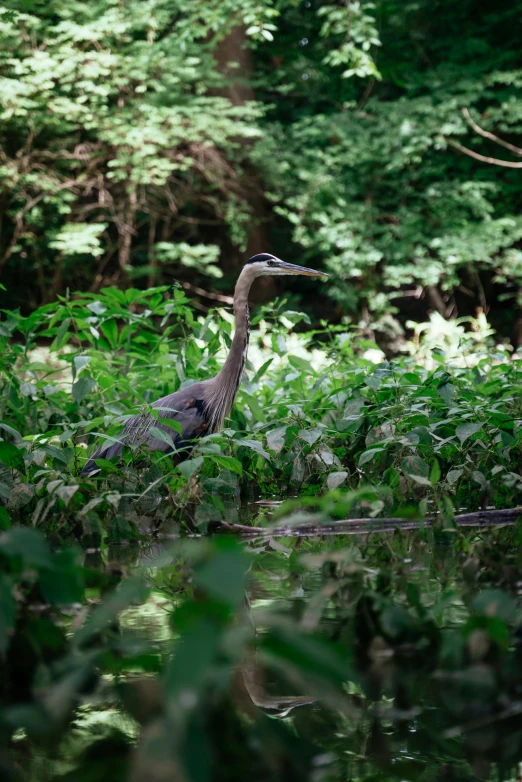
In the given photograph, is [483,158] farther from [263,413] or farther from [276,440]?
[276,440]

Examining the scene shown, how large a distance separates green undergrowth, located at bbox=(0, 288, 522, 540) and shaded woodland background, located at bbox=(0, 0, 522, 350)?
6.30 metres

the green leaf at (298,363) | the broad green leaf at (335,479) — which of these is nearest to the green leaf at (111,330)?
the green leaf at (298,363)

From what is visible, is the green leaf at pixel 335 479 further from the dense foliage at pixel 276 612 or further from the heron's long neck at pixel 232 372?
the heron's long neck at pixel 232 372

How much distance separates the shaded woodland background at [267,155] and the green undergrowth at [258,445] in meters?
6.30

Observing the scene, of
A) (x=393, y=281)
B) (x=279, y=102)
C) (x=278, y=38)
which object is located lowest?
(x=393, y=281)

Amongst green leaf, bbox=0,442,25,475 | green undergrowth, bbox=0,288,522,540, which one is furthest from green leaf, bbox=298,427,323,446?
green leaf, bbox=0,442,25,475

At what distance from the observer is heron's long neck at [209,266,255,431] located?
4.19 m

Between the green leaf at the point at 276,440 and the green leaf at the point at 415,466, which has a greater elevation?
the green leaf at the point at 415,466

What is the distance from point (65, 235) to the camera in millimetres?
10875

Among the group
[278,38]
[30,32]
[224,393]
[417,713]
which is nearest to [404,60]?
[278,38]

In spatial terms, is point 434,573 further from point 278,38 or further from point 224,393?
point 278,38

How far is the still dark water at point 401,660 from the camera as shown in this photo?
1387mm

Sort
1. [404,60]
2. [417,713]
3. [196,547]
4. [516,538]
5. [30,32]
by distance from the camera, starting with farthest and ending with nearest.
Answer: [404,60] → [30,32] → [516,538] → [417,713] → [196,547]

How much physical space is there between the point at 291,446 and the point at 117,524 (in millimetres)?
1079
